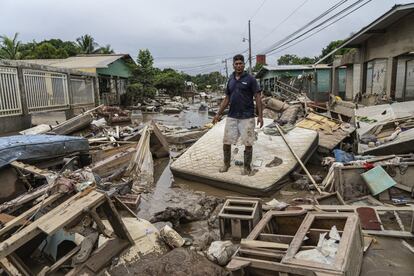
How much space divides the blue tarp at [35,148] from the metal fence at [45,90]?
18.6 feet

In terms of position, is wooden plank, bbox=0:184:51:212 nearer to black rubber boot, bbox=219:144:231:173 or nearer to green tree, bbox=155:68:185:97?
black rubber boot, bbox=219:144:231:173

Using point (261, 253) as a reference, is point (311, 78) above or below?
above

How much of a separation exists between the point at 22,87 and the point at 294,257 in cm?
1011

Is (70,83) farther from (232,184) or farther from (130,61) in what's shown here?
(130,61)

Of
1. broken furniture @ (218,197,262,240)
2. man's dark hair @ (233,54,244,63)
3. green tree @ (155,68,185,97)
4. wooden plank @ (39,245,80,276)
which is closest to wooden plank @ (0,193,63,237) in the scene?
wooden plank @ (39,245,80,276)

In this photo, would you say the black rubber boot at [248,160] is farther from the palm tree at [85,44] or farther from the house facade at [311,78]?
the palm tree at [85,44]

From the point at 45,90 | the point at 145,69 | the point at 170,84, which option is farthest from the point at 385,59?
the point at 170,84

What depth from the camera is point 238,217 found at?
340 cm

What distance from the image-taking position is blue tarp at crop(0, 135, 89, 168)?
448cm

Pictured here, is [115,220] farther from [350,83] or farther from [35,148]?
[350,83]

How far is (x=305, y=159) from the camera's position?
608cm

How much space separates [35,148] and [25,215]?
7.57ft

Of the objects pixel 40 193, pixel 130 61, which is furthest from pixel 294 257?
pixel 130 61

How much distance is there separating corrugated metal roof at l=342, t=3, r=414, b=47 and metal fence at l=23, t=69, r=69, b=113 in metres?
11.6
